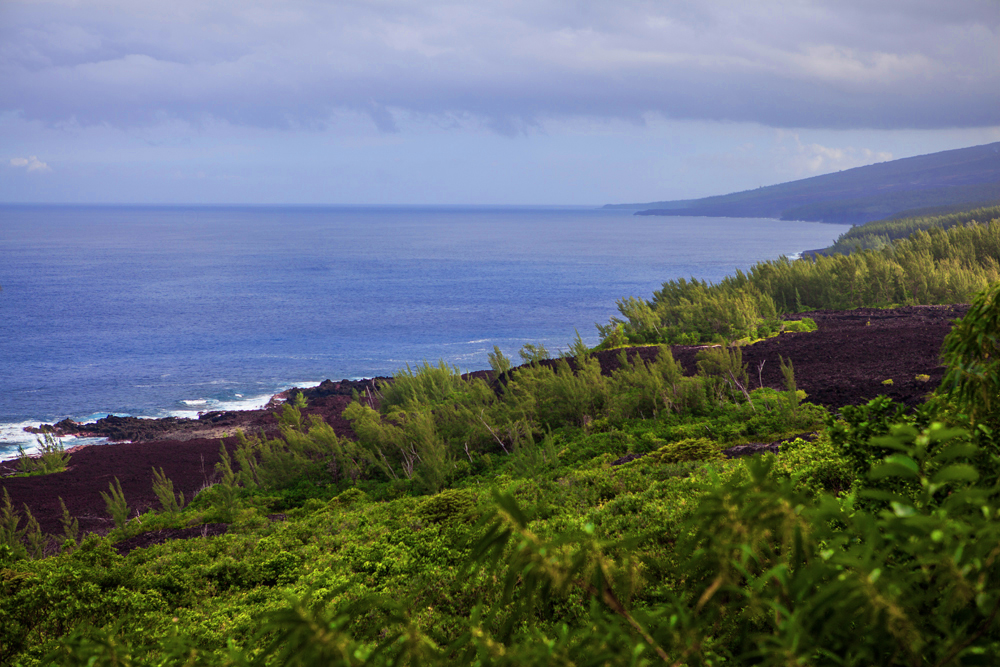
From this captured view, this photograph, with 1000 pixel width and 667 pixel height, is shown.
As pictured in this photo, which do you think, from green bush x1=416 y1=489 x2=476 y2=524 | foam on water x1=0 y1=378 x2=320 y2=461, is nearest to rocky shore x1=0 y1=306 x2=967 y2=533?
foam on water x1=0 y1=378 x2=320 y2=461

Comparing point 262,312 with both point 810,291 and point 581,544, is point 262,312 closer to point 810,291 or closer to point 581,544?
point 810,291

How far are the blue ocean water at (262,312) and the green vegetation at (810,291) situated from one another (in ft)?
51.6

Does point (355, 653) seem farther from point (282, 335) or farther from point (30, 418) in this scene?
point (282, 335)

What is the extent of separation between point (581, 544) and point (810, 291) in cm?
3614

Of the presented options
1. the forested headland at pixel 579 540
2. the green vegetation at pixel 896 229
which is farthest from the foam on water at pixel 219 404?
the green vegetation at pixel 896 229

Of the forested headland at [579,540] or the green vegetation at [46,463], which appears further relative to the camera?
the green vegetation at [46,463]

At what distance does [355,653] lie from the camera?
5.32 ft

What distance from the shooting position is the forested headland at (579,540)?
1.54 meters

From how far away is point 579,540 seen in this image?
1.77 metres

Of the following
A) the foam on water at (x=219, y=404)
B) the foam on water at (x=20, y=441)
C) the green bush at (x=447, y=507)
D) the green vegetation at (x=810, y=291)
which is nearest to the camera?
the green bush at (x=447, y=507)

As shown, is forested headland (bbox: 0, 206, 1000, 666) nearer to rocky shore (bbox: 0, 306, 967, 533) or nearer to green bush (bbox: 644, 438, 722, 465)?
green bush (bbox: 644, 438, 722, 465)

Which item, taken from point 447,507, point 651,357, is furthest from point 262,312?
point 447,507

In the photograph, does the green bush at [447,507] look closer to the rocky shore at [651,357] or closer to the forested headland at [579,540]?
the forested headland at [579,540]

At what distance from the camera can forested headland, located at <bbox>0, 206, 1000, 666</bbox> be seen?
5.06 feet
